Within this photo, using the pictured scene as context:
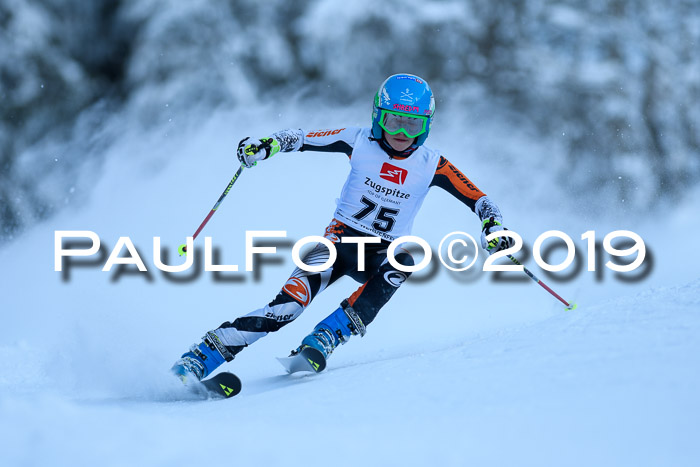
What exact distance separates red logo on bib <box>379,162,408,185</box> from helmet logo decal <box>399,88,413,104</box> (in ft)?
1.14

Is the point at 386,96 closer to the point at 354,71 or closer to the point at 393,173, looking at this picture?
the point at 393,173

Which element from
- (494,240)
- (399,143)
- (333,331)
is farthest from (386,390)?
(399,143)

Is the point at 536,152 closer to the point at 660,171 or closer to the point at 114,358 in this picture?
the point at 660,171

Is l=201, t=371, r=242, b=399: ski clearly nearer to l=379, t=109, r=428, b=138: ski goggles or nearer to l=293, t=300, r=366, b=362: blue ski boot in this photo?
l=293, t=300, r=366, b=362: blue ski boot

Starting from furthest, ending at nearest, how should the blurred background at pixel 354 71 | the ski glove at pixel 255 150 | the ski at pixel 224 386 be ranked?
the blurred background at pixel 354 71 < the ski glove at pixel 255 150 < the ski at pixel 224 386

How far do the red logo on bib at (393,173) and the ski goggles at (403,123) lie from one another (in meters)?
0.19

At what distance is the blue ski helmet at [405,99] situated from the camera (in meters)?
3.34

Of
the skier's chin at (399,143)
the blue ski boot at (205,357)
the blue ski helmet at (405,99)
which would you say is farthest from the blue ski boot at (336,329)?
the blue ski helmet at (405,99)

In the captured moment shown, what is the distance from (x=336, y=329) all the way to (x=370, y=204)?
2.28 feet

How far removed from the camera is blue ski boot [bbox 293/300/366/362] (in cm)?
331

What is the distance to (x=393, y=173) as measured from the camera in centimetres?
347

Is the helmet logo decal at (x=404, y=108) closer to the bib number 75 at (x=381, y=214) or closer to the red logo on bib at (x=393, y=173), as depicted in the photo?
the red logo on bib at (x=393, y=173)

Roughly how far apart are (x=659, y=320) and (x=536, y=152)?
299 inches

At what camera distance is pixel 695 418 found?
1665 millimetres
